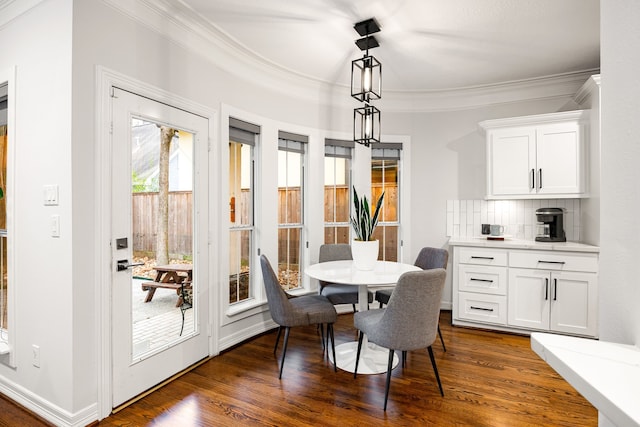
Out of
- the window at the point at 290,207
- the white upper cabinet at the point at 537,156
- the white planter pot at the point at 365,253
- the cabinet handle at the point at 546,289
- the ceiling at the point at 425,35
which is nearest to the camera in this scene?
the ceiling at the point at 425,35

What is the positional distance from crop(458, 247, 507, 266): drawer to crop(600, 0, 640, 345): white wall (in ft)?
9.75

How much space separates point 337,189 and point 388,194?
2.32 feet

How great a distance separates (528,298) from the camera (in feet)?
11.5

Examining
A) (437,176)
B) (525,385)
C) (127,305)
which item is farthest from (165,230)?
(437,176)

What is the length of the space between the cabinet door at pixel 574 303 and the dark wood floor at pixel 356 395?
0.64m

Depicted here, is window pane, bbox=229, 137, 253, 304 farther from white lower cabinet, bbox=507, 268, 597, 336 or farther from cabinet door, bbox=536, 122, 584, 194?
Result: cabinet door, bbox=536, 122, 584, 194

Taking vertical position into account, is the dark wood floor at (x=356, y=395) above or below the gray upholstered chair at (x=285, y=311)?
below

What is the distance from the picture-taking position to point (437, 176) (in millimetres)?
4430

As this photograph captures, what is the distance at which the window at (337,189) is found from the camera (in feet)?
13.8

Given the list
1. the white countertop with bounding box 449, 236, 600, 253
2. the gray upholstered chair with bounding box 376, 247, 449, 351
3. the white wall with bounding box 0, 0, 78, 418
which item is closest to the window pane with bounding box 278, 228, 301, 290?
the gray upholstered chair with bounding box 376, 247, 449, 351

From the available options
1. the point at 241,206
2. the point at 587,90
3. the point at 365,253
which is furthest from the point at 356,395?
the point at 587,90

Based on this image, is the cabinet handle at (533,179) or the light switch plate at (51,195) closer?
the light switch plate at (51,195)

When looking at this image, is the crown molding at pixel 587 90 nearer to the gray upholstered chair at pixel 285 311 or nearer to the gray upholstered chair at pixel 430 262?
the gray upholstered chair at pixel 430 262

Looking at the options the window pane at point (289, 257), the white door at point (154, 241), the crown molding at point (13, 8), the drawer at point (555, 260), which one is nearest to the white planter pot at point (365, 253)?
the window pane at point (289, 257)
